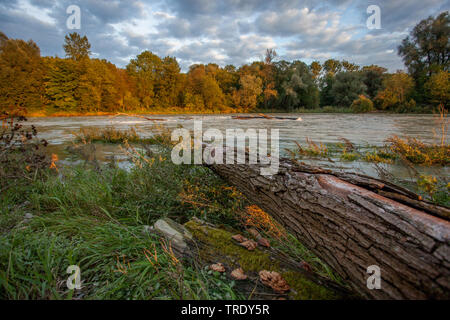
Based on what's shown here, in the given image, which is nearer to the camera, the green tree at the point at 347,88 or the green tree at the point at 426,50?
the green tree at the point at 426,50

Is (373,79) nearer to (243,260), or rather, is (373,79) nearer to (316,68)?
(316,68)

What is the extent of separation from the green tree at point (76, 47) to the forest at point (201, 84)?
0.15 metres

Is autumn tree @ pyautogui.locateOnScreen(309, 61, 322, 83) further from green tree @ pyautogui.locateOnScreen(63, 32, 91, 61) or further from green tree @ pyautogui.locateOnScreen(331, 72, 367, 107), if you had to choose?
green tree @ pyautogui.locateOnScreen(63, 32, 91, 61)

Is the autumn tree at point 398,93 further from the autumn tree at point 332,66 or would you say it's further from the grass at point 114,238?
the grass at point 114,238

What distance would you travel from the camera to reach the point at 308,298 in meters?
1.19

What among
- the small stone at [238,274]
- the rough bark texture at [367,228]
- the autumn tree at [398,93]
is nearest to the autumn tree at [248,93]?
the autumn tree at [398,93]

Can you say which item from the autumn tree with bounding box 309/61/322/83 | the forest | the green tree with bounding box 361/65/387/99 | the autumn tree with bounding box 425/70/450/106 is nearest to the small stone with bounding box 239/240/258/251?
the forest

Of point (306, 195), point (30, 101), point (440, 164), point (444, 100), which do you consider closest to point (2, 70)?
point (30, 101)

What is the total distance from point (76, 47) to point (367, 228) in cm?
4820

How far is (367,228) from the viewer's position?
3.66ft

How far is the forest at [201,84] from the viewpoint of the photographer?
28.3m

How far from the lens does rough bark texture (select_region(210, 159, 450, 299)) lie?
34.0 inches

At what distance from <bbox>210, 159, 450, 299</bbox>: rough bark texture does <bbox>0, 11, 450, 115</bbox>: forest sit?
98.8 ft

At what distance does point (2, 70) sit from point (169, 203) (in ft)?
121
